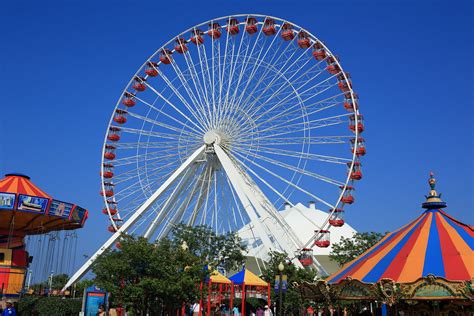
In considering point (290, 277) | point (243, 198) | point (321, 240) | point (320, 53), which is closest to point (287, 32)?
point (320, 53)

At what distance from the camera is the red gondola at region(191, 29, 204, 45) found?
32112 mm

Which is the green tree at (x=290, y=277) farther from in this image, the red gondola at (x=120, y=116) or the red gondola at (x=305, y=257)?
the red gondola at (x=120, y=116)

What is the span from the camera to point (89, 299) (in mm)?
21672

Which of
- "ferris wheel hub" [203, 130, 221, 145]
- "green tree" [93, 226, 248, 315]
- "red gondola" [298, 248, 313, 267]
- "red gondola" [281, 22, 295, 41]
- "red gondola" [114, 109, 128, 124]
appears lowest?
"green tree" [93, 226, 248, 315]

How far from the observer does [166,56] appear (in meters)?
32.6

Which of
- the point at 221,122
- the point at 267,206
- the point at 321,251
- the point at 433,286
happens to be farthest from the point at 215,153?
the point at 321,251

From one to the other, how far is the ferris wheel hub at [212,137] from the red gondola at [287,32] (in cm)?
677

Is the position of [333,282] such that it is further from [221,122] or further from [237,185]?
[221,122]

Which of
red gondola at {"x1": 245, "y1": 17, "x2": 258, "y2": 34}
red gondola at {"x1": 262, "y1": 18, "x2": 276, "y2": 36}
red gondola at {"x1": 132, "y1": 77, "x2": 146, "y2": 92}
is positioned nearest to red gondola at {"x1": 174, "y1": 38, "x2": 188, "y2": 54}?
red gondola at {"x1": 132, "y1": 77, "x2": 146, "y2": 92}

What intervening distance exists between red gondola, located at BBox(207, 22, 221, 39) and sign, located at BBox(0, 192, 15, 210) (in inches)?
584

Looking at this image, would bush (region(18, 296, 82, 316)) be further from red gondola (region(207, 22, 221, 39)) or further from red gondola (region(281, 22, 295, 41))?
red gondola (region(281, 22, 295, 41))

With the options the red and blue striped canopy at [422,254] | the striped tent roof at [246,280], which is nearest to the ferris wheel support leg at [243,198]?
the striped tent roof at [246,280]

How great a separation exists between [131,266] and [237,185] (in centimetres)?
893

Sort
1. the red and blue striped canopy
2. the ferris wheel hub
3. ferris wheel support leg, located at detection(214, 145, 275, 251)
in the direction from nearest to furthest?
1. the red and blue striped canopy
2. ferris wheel support leg, located at detection(214, 145, 275, 251)
3. the ferris wheel hub
